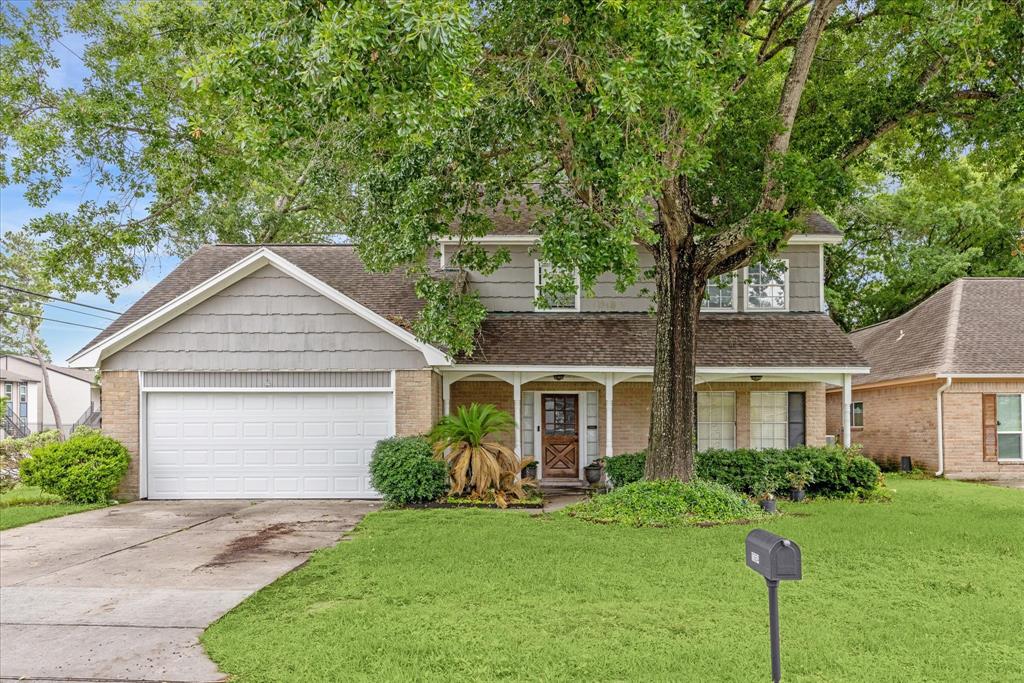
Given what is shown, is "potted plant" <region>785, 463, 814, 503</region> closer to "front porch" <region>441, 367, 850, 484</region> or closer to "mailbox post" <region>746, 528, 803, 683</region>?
"front porch" <region>441, 367, 850, 484</region>

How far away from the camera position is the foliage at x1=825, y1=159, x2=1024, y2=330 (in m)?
25.4

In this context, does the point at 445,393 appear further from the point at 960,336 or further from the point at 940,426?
the point at 960,336

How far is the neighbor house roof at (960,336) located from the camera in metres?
18.3

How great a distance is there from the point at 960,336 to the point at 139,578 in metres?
19.6

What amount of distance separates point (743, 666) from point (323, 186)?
58.0 ft

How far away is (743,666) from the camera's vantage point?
521cm

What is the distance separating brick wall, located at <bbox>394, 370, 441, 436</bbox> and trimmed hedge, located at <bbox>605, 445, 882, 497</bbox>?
389 cm

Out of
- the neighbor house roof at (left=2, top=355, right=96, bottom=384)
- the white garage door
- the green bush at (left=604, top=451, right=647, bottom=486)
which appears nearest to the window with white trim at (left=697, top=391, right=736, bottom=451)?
the green bush at (left=604, top=451, right=647, bottom=486)

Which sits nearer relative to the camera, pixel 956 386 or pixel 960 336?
pixel 956 386

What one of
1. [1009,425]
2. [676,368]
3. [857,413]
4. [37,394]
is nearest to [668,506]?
[676,368]

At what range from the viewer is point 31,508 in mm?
13258

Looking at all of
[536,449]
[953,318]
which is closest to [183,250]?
[536,449]

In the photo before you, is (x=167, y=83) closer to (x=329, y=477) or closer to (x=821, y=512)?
(x=329, y=477)

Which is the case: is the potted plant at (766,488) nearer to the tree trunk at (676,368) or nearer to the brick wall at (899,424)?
the tree trunk at (676,368)
